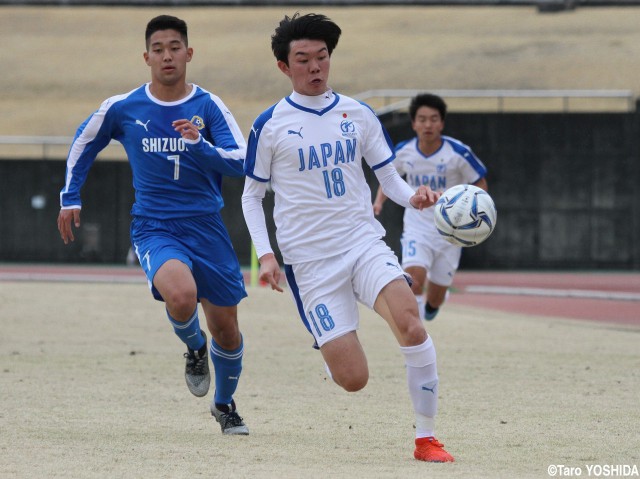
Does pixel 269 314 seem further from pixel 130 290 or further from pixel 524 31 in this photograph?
pixel 524 31

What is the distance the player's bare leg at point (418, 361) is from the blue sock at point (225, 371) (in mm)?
1699

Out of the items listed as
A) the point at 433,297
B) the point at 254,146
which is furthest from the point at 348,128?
the point at 433,297

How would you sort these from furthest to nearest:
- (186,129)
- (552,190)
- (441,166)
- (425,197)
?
(552,190) → (441,166) → (186,129) → (425,197)

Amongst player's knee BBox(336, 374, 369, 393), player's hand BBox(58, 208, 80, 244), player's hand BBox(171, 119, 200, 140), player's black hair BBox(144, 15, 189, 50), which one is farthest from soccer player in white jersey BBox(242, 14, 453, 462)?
player's hand BBox(58, 208, 80, 244)

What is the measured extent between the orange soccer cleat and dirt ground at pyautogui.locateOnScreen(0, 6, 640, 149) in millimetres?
48561

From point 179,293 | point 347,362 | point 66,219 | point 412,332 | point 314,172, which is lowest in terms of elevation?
point 347,362

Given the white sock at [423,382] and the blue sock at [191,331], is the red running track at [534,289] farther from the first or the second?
the white sock at [423,382]

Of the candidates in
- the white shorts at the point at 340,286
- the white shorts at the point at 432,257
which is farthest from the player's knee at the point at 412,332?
the white shorts at the point at 432,257

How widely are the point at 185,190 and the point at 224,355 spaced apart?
112cm

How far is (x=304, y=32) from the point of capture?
7273 millimetres

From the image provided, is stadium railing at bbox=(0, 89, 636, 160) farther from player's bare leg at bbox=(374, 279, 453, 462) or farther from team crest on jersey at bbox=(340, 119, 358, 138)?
player's bare leg at bbox=(374, 279, 453, 462)

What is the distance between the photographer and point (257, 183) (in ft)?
24.3

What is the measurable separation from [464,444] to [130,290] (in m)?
14.7

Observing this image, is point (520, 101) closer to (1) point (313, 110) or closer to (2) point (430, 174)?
(2) point (430, 174)
